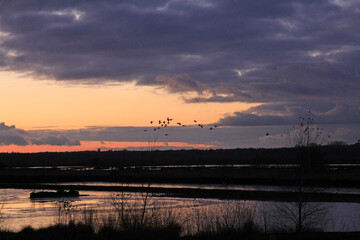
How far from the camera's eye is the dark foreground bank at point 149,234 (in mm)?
17703

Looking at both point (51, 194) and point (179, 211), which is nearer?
point (179, 211)

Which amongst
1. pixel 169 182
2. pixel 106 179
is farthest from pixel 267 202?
pixel 106 179

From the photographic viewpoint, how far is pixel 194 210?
33.7 meters

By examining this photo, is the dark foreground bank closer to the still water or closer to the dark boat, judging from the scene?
the still water

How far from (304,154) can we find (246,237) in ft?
18.3

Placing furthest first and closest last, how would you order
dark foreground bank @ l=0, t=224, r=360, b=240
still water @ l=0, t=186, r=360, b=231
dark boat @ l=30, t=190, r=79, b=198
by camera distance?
dark boat @ l=30, t=190, r=79, b=198
still water @ l=0, t=186, r=360, b=231
dark foreground bank @ l=0, t=224, r=360, b=240

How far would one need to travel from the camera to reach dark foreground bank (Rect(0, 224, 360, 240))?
1770 centimetres

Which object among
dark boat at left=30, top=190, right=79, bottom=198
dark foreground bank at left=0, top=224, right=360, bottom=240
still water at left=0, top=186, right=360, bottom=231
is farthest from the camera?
dark boat at left=30, top=190, right=79, bottom=198

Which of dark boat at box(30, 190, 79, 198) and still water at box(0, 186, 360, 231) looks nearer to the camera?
still water at box(0, 186, 360, 231)

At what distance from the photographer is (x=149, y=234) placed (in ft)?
60.2

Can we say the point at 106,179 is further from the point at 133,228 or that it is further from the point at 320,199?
the point at 133,228

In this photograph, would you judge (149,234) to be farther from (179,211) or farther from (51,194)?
(51,194)

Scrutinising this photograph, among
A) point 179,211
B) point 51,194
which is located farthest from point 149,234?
point 51,194

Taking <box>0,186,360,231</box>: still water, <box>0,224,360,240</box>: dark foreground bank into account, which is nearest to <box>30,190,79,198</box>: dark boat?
<box>0,186,360,231</box>: still water
